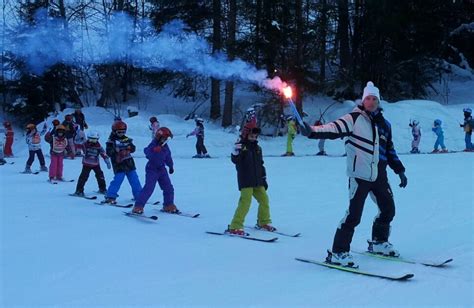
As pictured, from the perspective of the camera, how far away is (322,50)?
31.5 metres

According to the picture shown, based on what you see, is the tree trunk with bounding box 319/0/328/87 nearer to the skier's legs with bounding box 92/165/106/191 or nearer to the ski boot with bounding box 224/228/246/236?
the skier's legs with bounding box 92/165/106/191

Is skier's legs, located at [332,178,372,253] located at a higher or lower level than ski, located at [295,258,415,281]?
higher

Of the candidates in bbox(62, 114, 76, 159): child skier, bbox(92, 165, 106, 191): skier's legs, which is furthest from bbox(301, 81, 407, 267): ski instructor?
bbox(62, 114, 76, 159): child skier

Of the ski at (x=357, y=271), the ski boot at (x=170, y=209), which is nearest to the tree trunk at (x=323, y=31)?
the ski boot at (x=170, y=209)

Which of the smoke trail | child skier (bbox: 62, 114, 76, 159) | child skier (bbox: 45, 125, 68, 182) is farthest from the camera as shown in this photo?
child skier (bbox: 62, 114, 76, 159)

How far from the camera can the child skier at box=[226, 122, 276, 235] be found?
25.3 ft

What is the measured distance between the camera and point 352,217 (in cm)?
586

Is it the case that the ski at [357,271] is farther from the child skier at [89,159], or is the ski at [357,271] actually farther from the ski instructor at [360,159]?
the child skier at [89,159]

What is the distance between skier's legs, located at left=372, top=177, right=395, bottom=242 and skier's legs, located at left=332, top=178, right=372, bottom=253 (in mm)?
183

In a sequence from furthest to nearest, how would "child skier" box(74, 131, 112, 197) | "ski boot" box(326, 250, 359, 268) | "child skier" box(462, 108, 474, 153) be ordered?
"child skier" box(462, 108, 474, 153) < "child skier" box(74, 131, 112, 197) < "ski boot" box(326, 250, 359, 268)

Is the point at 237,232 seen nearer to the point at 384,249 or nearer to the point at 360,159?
the point at 384,249

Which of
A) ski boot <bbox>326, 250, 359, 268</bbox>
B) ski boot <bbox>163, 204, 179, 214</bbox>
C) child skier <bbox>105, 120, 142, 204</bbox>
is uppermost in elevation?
child skier <bbox>105, 120, 142, 204</bbox>

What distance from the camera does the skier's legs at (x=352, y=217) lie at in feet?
19.2

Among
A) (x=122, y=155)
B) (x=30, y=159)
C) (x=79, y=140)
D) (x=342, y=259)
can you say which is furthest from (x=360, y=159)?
(x=79, y=140)
